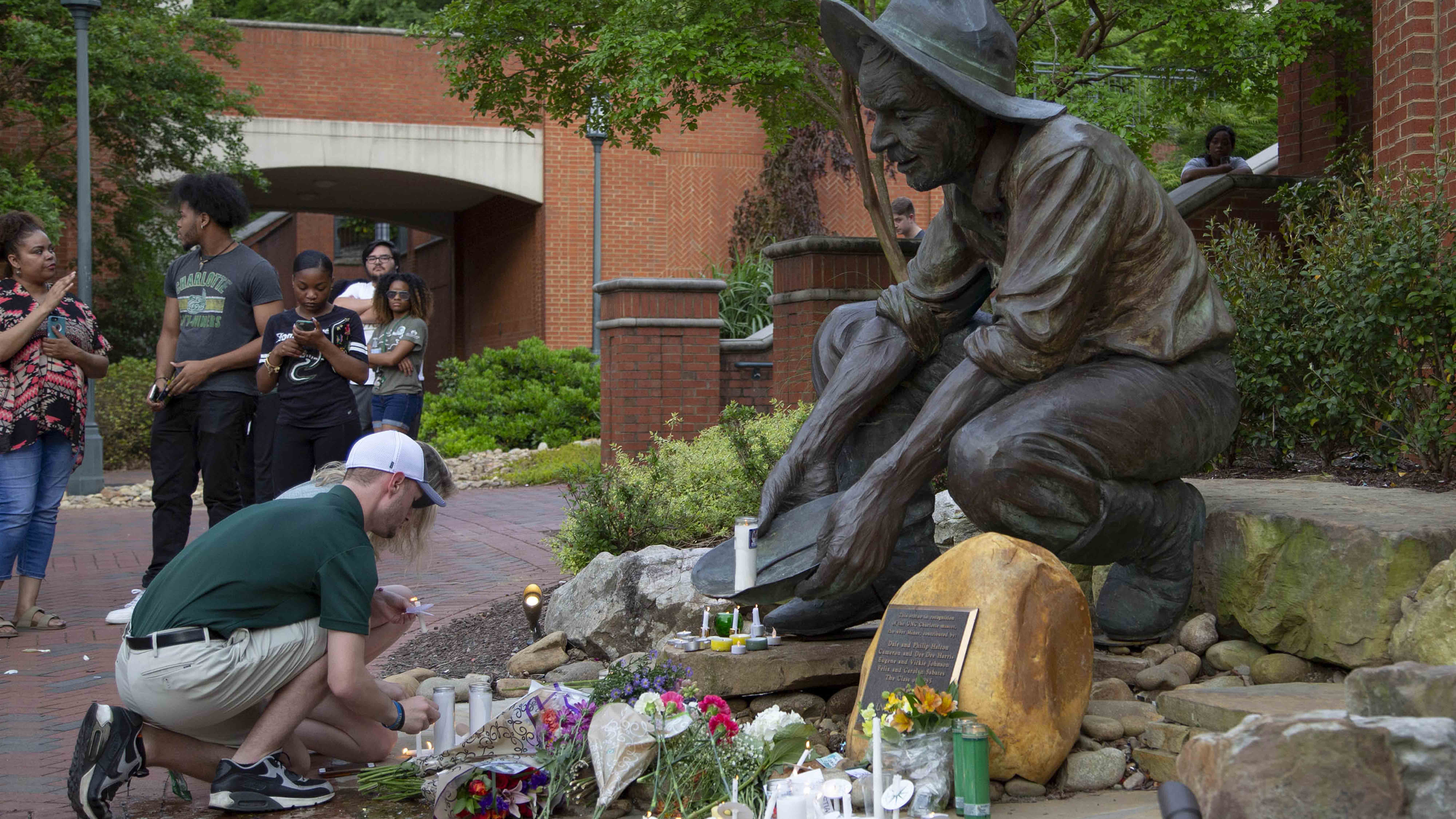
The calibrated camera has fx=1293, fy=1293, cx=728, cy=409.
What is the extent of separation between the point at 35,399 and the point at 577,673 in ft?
10.2

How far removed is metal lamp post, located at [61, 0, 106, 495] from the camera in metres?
14.2

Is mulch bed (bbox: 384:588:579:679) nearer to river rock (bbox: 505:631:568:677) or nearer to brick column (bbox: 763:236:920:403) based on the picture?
river rock (bbox: 505:631:568:677)

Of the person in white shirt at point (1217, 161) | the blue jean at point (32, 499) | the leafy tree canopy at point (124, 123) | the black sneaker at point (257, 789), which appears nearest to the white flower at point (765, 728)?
the black sneaker at point (257, 789)

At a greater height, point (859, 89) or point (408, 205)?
point (408, 205)

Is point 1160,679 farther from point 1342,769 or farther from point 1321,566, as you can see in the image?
point 1342,769

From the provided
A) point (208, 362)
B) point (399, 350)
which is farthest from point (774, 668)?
point (399, 350)

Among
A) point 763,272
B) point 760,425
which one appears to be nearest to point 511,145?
point 763,272

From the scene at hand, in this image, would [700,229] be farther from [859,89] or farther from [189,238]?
[859,89]

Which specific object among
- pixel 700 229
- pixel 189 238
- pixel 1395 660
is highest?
pixel 700 229

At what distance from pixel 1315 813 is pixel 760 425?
585 centimetres

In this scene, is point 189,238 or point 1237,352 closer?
point 1237,352

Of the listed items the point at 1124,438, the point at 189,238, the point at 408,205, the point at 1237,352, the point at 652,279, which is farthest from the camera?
the point at 408,205

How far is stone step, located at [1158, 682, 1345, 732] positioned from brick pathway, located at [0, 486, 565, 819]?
2054 mm

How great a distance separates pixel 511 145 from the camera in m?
24.0
